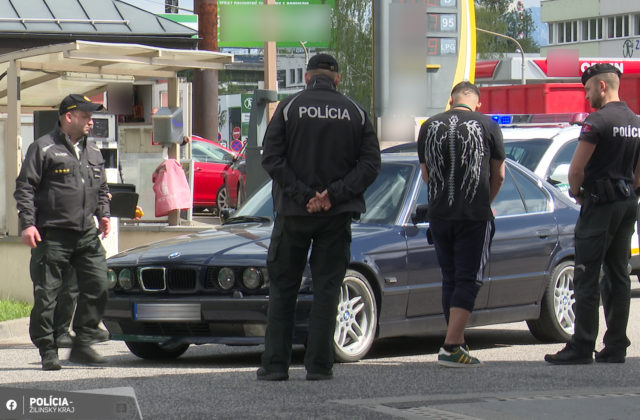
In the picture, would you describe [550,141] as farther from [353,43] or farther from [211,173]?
[353,43]

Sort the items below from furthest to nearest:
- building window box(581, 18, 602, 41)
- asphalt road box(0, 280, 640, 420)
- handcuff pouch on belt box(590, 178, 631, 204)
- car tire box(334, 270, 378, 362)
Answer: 1. building window box(581, 18, 602, 41)
2. car tire box(334, 270, 378, 362)
3. handcuff pouch on belt box(590, 178, 631, 204)
4. asphalt road box(0, 280, 640, 420)

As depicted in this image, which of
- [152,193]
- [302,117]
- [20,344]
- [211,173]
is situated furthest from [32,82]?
[211,173]

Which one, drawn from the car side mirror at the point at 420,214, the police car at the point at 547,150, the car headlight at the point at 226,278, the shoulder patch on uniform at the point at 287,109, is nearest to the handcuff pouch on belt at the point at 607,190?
the car side mirror at the point at 420,214

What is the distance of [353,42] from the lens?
72.9 metres

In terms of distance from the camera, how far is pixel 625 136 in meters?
8.64

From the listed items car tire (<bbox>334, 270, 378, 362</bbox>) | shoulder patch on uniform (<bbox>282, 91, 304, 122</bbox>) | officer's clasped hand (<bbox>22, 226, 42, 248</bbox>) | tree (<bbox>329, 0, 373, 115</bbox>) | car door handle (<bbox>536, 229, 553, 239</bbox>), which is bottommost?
car tire (<bbox>334, 270, 378, 362</bbox>)

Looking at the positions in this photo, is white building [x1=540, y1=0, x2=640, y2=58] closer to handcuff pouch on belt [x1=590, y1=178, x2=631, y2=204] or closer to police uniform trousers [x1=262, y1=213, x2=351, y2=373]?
handcuff pouch on belt [x1=590, y1=178, x2=631, y2=204]

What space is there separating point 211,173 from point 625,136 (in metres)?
19.9

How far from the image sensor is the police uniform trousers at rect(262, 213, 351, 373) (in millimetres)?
7852

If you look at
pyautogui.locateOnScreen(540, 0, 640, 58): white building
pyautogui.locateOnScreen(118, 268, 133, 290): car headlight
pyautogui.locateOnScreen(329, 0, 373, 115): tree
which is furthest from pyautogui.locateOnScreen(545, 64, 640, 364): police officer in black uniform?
pyautogui.locateOnScreen(540, 0, 640, 58): white building

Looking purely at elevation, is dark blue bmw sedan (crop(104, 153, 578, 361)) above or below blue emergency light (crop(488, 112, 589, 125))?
below

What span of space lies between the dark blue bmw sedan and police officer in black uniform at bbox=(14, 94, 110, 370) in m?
0.20

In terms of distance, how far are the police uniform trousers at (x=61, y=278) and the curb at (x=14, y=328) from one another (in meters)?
2.54

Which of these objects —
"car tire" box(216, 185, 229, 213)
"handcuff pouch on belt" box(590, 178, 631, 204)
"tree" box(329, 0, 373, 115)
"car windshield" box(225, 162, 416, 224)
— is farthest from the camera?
"tree" box(329, 0, 373, 115)
